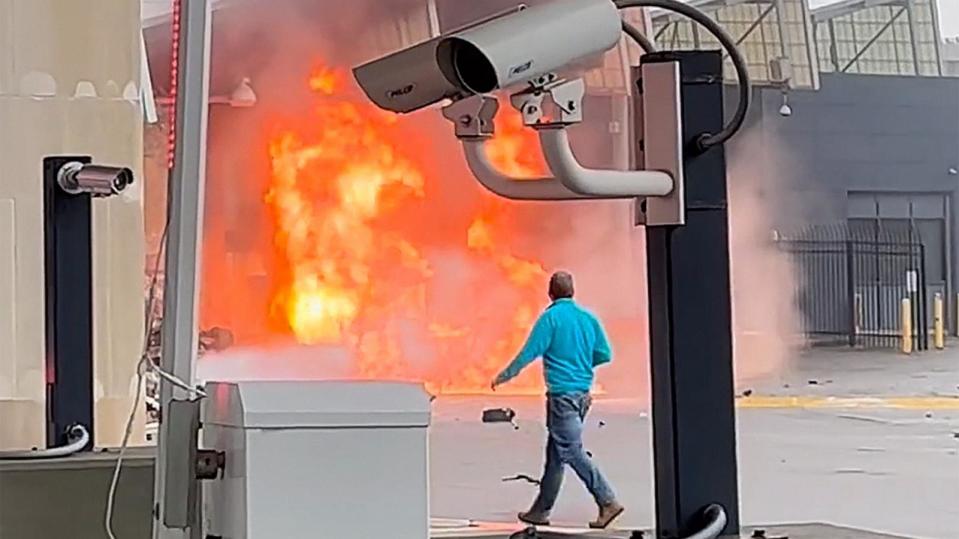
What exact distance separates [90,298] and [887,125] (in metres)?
12.7

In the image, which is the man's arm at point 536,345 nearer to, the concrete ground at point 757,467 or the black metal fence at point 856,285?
the concrete ground at point 757,467

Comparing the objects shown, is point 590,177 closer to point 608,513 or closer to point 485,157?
point 485,157

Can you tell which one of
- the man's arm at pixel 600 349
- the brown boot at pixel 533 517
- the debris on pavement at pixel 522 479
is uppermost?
the man's arm at pixel 600 349

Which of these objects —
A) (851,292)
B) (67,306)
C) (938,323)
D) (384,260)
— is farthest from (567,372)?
(938,323)

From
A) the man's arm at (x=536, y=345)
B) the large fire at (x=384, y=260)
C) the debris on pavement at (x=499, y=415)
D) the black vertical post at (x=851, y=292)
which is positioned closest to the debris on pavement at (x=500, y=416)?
the debris on pavement at (x=499, y=415)

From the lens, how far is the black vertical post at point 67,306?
2523mm

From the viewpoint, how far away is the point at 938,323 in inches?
541

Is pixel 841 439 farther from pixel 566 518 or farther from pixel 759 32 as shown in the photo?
pixel 759 32

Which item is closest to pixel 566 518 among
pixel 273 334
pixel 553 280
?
pixel 553 280

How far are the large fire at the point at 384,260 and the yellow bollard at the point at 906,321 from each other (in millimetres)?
4220

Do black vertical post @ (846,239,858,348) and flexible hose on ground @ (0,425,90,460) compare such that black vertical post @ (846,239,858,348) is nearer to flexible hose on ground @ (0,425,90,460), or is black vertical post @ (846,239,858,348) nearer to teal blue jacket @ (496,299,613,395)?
teal blue jacket @ (496,299,613,395)

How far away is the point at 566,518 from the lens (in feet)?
15.4

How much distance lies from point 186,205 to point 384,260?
9.15 m

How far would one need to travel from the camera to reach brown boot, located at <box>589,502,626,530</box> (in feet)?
14.5
